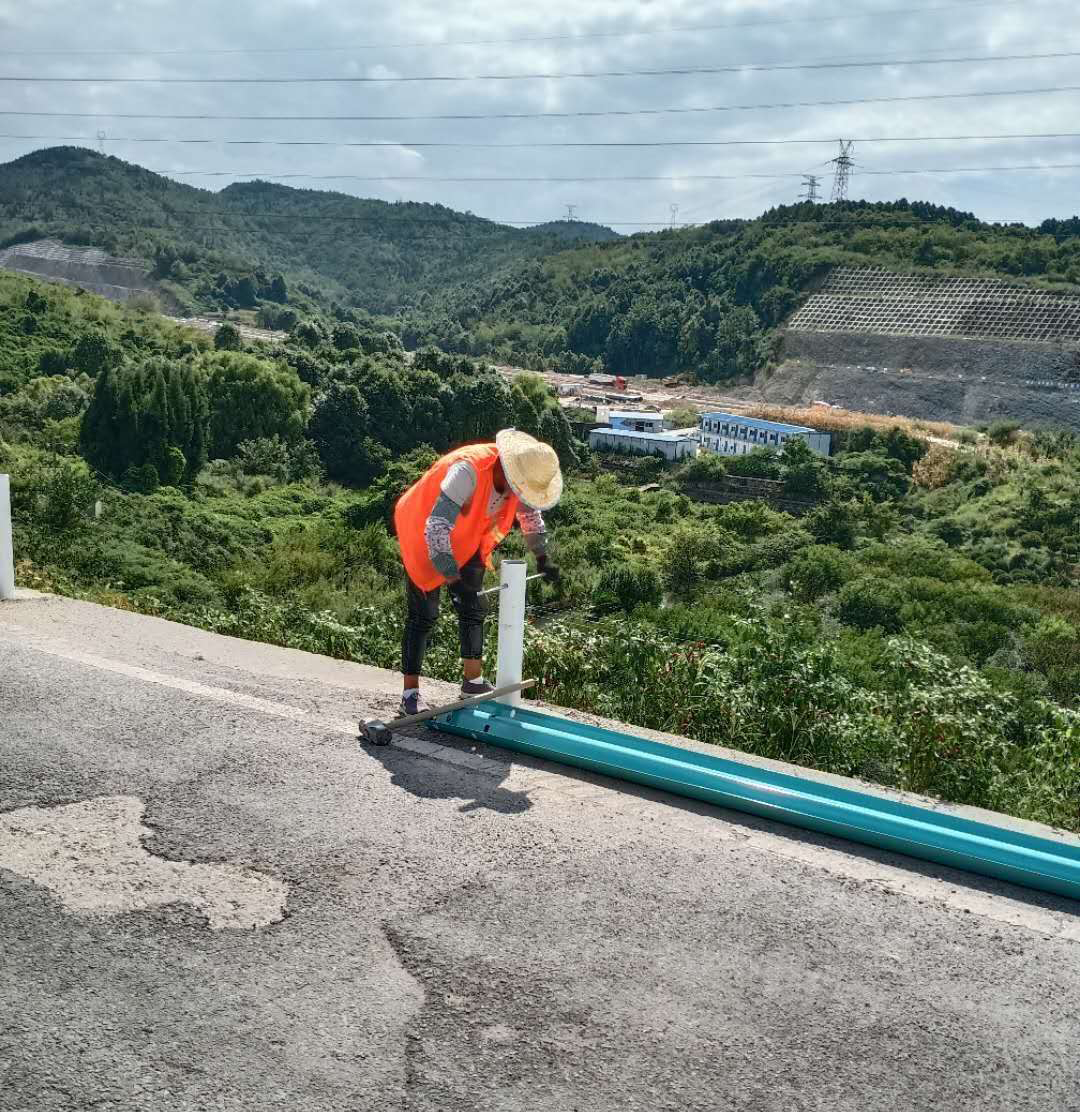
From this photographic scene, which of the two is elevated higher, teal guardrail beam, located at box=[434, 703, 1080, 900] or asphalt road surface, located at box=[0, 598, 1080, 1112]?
teal guardrail beam, located at box=[434, 703, 1080, 900]

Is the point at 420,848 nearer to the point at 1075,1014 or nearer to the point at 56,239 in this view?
the point at 1075,1014

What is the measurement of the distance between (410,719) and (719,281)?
95.6 meters

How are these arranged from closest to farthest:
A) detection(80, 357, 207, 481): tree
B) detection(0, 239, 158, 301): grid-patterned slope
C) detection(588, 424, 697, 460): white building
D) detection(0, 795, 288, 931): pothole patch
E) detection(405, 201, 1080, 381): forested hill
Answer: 1. detection(0, 795, 288, 931): pothole patch
2. detection(80, 357, 207, 481): tree
3. detection(588, 424, 697, 460): white building
4. detection(405, 201, 1080, 381): forested hill
5. detection(0, 239, 158, 301): grid-patterned slope

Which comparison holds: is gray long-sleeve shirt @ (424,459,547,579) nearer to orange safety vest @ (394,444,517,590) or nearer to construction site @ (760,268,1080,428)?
orange safety vest @ (394,444,517,590)

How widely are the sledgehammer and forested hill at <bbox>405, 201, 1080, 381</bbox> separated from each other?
8134 centimetres

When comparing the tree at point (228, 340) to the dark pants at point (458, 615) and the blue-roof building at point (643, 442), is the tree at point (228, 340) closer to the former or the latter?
the blue-roof building at point (643, 442)

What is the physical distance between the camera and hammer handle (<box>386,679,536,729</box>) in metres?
4.36

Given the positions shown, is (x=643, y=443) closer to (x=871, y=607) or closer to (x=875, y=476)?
(x=875, y=476)

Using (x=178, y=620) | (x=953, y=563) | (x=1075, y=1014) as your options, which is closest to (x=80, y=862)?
(x=1075, y=1014)

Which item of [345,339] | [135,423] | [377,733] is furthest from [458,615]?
[345,339]

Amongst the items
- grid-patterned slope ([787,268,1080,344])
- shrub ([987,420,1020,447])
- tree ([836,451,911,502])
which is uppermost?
grid-patterned slope ([787,268,1080,344])

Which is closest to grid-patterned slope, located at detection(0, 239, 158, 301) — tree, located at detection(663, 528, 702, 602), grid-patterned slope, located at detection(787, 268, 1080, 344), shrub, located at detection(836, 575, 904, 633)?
grid-patterned slope, located at detection(787, 268, 1080, 344)

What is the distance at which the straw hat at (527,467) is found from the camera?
14.4ft

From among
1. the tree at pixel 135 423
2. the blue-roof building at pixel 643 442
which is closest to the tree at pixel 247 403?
the tree at pixel 135 423
